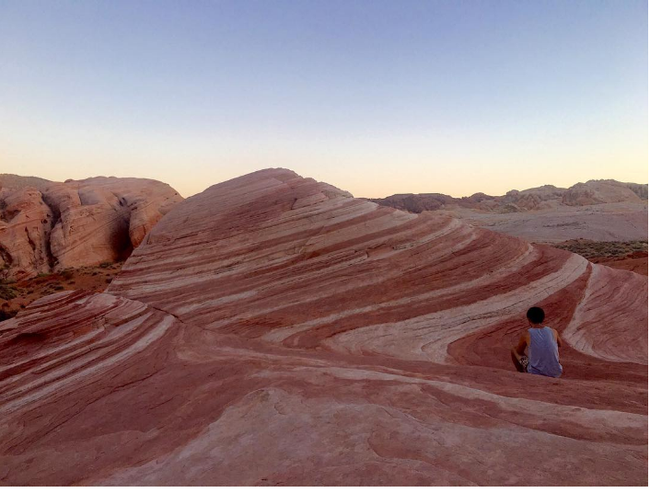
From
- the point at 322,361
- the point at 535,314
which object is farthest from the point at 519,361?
the point at 322,361

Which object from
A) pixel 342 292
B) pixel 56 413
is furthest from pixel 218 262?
pixel 56 413

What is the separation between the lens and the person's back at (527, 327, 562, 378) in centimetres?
577

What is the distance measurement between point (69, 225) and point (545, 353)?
123 feet

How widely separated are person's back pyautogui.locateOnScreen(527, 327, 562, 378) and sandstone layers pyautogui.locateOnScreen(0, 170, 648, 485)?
460mm

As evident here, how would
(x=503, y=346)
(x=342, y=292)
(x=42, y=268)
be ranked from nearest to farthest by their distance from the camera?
(x=503, y=346), (x=342, y=292), (x=42, y=268)

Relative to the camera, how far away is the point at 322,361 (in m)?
6.24

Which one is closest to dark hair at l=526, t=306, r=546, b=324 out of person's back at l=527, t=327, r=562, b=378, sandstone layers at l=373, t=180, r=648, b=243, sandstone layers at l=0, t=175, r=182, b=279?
person's back at l=527, t=327, r=562, b=378

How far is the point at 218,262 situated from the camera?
11.2 m

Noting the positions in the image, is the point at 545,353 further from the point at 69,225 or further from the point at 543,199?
the point at 543,199

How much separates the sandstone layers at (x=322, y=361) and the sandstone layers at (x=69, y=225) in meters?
23.5

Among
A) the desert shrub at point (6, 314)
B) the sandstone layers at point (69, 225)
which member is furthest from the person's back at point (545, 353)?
the sandstone layers at point (69, 225)

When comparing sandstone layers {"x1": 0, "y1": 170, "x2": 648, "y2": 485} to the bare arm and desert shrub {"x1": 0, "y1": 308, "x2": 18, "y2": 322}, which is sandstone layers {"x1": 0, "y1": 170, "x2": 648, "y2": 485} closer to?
the bare arm
